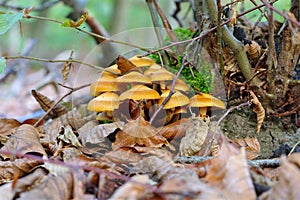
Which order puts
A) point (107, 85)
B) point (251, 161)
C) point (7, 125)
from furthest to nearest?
point (7, 125) < point (107, 85) < point (251, 161)

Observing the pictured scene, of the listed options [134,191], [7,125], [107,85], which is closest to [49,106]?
[7,125]

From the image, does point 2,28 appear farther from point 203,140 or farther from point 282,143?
point 282,143

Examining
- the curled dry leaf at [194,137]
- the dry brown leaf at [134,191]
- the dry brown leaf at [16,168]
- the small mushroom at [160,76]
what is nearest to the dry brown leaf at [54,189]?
the dry brown leaf at [134,191]

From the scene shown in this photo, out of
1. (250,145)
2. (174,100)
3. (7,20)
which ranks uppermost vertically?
(7,20)

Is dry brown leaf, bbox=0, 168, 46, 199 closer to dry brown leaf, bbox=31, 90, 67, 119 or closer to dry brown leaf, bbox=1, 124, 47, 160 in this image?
dry brown leaf, bbox=1, 124, 47, 160

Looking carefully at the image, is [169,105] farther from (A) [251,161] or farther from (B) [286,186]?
(B) [286,186]

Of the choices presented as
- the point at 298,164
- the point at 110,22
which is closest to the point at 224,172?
the point at 298,164
